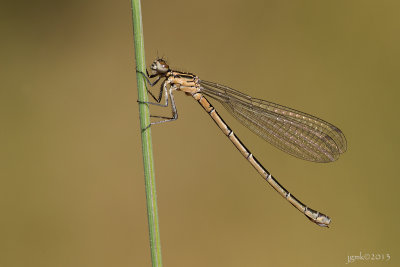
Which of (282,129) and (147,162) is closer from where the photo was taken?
(147,162)

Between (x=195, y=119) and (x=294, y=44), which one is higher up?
(x=294, y=44)

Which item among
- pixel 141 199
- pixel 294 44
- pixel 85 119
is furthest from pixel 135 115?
pixel 294 44

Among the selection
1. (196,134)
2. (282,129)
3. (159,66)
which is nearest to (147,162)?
(159,66)

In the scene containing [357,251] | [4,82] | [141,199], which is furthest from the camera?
[4,82]

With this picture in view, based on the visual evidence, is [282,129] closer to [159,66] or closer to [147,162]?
[159,66]

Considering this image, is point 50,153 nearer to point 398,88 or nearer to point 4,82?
point 4,82

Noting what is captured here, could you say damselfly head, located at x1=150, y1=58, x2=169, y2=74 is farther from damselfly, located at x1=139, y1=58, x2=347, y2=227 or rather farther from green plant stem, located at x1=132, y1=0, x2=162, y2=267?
green plant stem, located at x1=132, y1=0, x2=162, y2=267
